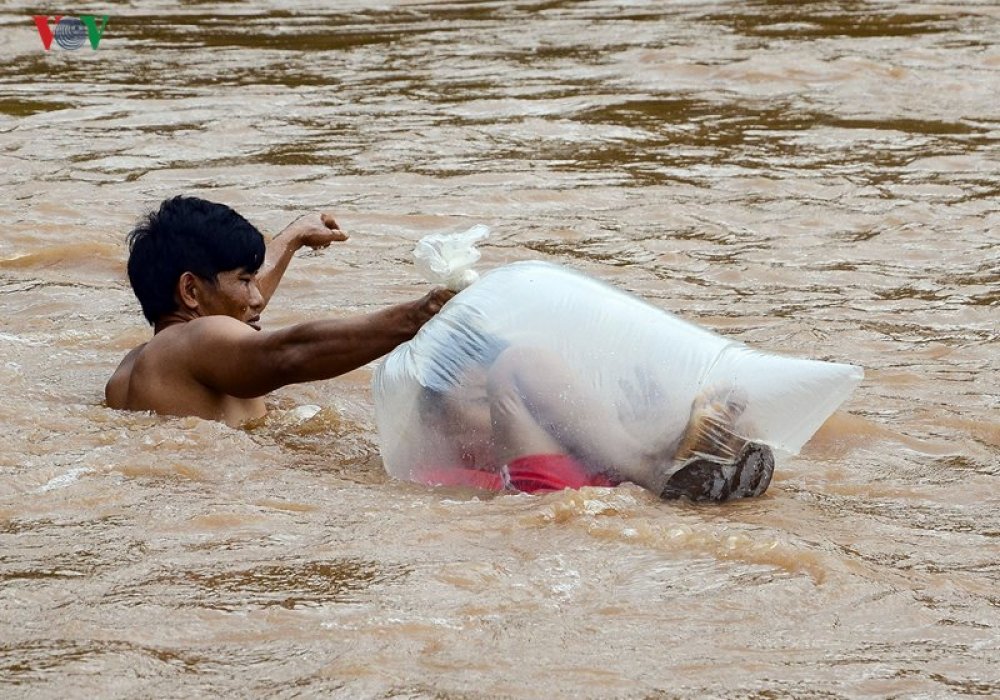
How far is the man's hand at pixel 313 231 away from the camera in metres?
4.89

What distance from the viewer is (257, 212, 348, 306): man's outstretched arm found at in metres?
A: 4.89

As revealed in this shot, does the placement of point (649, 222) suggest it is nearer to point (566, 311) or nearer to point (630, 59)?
point (566, 311)

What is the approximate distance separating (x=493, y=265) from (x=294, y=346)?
2.61 meters

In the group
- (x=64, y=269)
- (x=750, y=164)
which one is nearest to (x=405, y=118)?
(x=750, y=164)

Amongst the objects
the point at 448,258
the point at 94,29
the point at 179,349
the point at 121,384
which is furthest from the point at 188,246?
the point at 94,29

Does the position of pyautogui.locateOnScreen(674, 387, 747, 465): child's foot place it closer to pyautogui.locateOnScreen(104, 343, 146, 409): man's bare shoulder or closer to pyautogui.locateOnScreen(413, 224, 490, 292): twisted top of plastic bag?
pyautogui.locateOnScreen(413, 224, 490, 292): twisted top of plastic bag

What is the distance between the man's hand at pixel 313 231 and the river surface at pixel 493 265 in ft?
1.62

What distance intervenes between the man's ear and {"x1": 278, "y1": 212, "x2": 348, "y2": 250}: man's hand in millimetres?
501

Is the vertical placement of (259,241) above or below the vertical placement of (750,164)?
above

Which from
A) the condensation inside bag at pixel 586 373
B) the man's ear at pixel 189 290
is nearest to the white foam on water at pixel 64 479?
the man's ear at pixel 189 290

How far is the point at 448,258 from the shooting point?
3.87m

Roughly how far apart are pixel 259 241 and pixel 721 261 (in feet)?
8.75

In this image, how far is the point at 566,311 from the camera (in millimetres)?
3779

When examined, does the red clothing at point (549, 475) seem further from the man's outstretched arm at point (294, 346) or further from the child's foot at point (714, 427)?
the man's outstretched arm at point (294, 346)
